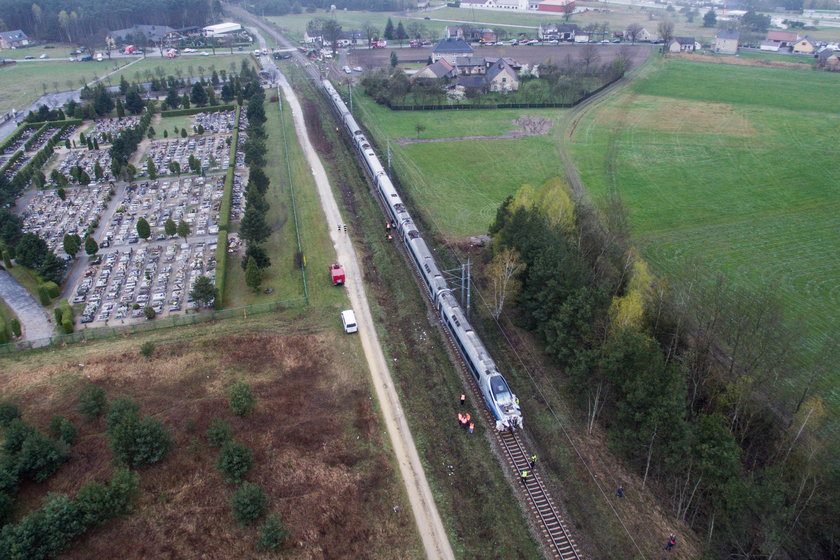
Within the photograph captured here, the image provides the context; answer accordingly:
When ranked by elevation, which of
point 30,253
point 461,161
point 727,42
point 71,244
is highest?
point 727,42

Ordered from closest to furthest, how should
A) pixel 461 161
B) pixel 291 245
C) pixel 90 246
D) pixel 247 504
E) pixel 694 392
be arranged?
1. pixel 247 504
2. pixel 694 392
3. pixel 90 246
4. pixel 291 245
5. pixel 461 161

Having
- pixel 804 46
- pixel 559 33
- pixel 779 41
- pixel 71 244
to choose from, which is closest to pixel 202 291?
pixel 71 244

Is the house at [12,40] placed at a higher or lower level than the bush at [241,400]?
higher

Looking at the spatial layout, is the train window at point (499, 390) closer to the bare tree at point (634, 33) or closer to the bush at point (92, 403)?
the bush at point (92, 403)

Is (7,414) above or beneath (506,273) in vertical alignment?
beneath

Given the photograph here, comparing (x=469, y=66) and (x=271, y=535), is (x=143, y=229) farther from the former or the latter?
(x=469, y=66)

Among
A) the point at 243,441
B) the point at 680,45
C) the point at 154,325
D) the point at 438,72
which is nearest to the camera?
the point at 243,441

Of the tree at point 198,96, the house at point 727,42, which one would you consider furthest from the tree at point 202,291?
the house at point 727,42
